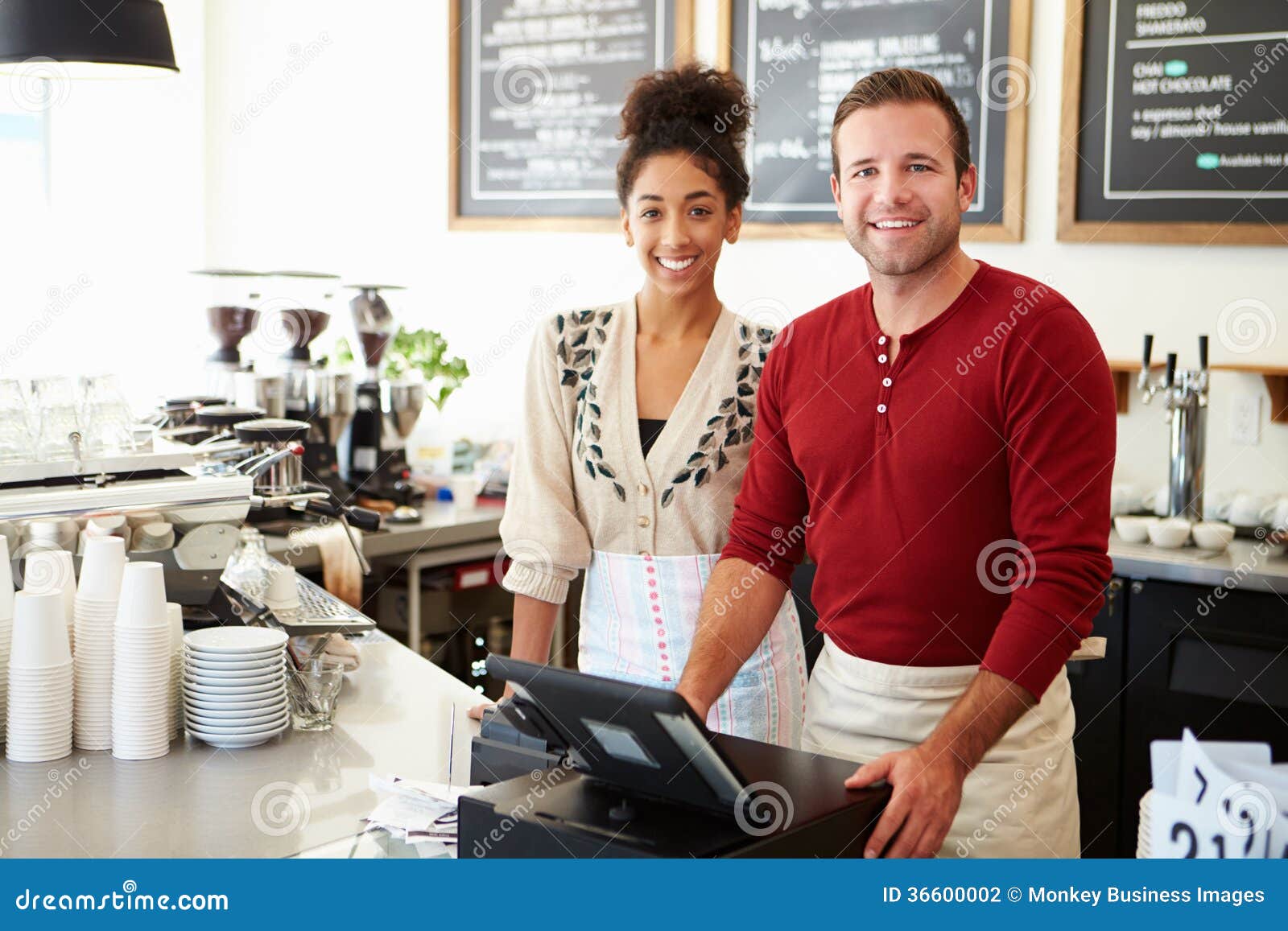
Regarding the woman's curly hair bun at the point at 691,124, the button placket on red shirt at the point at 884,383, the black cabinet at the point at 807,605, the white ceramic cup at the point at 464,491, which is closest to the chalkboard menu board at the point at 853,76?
the black cabinet at the point at 807,605

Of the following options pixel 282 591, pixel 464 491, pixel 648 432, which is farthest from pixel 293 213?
pixel 648 432

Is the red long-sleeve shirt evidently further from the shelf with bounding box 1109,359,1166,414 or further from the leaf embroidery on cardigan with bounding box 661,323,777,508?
the shelf with bounding box 1109,359,1166,414

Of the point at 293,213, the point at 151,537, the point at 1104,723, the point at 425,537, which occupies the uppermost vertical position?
the point at 293,213

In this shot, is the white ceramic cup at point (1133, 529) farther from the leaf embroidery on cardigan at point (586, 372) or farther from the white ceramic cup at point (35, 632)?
the white ceramic cup at point (35, 632)

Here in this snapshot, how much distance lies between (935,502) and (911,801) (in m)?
0.46

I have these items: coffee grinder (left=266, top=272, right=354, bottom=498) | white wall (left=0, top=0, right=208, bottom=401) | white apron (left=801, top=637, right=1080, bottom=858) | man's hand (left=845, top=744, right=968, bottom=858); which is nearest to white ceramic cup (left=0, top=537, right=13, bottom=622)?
white apron (left=801, top=637, right=1080, bottom=858)

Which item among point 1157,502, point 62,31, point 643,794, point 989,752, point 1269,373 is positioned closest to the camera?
point 643,794

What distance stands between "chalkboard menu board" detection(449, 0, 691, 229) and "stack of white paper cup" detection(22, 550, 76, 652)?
8.03ft

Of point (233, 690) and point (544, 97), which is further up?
point (544, 97)

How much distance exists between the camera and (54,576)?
6.60 feet

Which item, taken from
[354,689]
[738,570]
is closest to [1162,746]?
[738,570]

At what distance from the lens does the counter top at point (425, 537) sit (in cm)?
330

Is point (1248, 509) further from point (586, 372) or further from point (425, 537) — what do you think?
point (425, 537)

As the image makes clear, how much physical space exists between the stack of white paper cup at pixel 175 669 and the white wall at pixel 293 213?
2.26m
